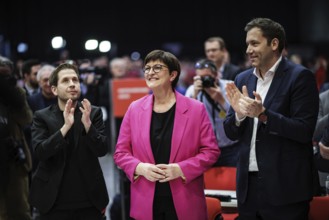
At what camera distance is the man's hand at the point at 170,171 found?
371 centimetres

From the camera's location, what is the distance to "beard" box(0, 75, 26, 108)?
4844mm

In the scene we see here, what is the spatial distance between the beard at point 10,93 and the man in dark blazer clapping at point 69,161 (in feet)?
2.79

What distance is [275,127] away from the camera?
11.2 ft

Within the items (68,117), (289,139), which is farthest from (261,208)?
(68,117)

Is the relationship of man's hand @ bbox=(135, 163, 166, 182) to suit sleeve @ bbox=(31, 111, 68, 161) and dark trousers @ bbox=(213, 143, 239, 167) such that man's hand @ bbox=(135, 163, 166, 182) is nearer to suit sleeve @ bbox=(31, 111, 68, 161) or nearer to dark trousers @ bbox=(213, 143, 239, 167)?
suit sleeve @ bbox=(31, 111, 68, 161)

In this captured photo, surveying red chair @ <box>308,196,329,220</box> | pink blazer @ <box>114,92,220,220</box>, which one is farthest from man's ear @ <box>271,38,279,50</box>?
red chair @ <box>308,196,329,220</box>

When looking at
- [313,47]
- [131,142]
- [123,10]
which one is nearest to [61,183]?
[131,142]

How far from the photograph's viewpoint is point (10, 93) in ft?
16.0

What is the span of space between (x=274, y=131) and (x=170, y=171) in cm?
74

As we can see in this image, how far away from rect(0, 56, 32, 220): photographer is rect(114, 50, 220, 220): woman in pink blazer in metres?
1.31

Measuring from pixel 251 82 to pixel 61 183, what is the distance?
4.89 ft

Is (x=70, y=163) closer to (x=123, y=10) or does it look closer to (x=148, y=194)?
(x=148, y=194)

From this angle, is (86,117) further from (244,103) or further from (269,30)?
(269,30)

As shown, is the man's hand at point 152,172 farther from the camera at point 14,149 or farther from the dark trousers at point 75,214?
the camera at point 14,149
